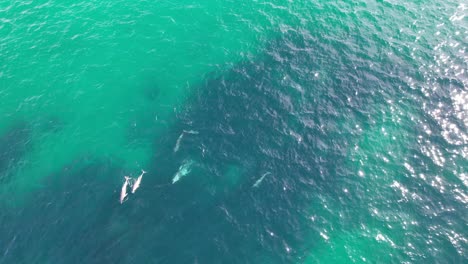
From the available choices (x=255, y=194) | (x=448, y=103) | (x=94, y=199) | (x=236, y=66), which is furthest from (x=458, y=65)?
(x=94, y=199)

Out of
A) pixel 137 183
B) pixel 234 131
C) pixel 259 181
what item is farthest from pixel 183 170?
pixel 259 181

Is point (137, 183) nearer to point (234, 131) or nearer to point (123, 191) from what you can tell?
point (123, 191)

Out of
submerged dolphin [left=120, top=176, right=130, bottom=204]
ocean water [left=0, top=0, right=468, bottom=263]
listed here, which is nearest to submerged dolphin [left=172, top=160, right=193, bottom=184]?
ocean water [left=0, top=0, right=468, bottom=263]

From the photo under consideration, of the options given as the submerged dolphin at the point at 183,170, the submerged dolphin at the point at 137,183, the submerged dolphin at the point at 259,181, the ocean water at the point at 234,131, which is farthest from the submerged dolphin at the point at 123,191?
the submerged dolphin at the point at 259,181

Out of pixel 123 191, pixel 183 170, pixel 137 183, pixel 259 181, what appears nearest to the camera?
pixel 123 191

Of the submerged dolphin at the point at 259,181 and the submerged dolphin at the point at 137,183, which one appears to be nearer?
the submerged dolphin at the point at 259,181

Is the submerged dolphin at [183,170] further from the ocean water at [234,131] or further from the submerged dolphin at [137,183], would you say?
the submerged dolphin at [137,183]
